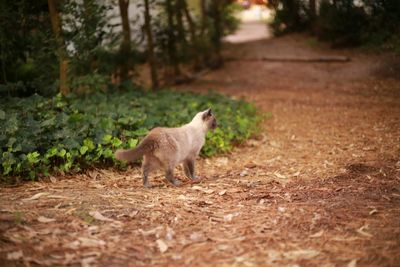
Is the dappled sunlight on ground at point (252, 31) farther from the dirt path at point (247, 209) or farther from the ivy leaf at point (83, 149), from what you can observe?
the ivy leaf at point (83, 149)

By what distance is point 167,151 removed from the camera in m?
5.31

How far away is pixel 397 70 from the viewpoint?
7.51 m

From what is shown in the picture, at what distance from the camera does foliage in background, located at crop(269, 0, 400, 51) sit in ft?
24.9

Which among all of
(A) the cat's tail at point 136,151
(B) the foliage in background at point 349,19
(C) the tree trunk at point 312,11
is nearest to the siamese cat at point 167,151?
(A) the cat's tail at point 136,151

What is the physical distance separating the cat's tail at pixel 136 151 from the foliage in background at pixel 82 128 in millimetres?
890

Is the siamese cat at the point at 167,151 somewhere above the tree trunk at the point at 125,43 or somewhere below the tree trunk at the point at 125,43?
below

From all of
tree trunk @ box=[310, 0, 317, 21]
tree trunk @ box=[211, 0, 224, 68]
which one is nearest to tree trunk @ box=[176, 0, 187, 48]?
tree trunk @ box=[211, 0, 224, 68]

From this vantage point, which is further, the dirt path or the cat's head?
the cat's head

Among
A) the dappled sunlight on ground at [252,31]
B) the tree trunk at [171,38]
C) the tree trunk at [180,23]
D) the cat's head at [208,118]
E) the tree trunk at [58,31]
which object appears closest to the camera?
the cat's head at [208,118]

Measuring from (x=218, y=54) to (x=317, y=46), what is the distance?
3.67 meters

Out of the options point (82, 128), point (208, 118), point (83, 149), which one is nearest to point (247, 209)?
point (208, 118)

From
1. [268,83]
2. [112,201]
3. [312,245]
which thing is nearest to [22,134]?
[112,201]

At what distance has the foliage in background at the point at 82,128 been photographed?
18.0 feet

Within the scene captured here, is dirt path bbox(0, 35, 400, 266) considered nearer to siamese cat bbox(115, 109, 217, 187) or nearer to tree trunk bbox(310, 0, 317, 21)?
siamese cat bbox(115, 109, 217, 187)
